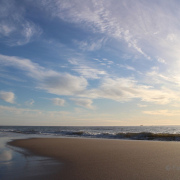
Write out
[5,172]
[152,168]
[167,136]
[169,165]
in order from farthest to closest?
[167,136]
[169,165]
[152,168]
[5,172]

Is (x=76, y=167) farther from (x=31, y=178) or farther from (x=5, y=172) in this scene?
(x=5, y=172)

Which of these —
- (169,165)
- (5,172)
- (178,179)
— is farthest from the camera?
(169,165)

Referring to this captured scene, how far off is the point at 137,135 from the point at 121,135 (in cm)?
267

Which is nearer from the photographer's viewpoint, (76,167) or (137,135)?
(76,167)

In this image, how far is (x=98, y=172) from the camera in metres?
5.19

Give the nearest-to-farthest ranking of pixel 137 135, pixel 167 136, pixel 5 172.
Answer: pixel 5 172 < pixel 167 136 < pixel 137 135

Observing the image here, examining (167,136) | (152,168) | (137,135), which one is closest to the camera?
(152,168)

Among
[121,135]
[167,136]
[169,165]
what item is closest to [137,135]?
[121,135]

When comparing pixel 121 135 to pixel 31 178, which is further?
pixel 121 135

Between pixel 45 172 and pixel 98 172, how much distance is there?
1.77 m

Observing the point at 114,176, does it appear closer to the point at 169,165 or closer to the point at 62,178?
the point at 62,178

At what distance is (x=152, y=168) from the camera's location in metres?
5.62

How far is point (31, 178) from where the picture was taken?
4578 millimetres

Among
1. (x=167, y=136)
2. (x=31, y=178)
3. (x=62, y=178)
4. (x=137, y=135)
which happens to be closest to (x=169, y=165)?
(x=62, y=178)
